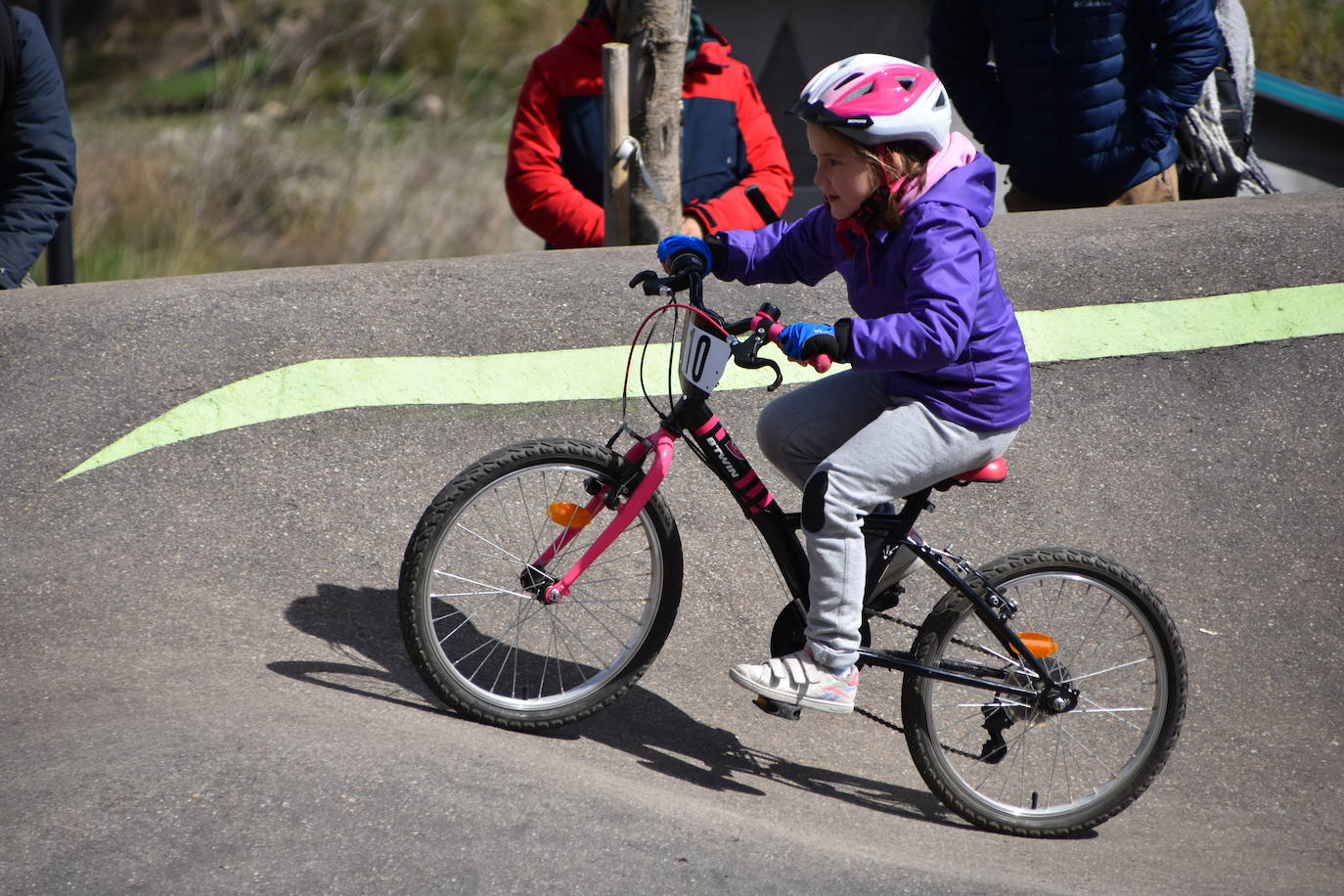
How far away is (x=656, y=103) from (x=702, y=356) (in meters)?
2.60

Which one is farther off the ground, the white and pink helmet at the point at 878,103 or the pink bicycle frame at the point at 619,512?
the white and pink helmet at the point at 878,103

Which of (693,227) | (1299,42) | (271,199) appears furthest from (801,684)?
(1299,42)

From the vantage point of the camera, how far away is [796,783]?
365cm

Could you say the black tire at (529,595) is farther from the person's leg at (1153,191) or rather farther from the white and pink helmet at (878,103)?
the person's leg at (1153,191)

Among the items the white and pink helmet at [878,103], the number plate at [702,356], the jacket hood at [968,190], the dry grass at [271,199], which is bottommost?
the dry grass at [271,199]

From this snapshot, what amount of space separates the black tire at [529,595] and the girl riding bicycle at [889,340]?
42cm

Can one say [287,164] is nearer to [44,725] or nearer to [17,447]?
[17,447]

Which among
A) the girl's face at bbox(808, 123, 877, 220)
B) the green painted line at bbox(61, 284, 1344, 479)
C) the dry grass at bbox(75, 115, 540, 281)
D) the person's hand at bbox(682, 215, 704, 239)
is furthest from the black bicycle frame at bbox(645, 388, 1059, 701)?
the dry grass at bbox(75, 115, 540, 281)

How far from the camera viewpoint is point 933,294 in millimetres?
3154

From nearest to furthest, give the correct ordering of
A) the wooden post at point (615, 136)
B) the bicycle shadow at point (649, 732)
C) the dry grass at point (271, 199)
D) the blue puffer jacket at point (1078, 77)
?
the bicycle shadow at point (649, 732) < the blue puffer jacket at point (1078, 77) < the wooden post at point (615, 136) < the dry grass at point (271, 199)

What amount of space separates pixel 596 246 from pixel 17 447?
8.20ft

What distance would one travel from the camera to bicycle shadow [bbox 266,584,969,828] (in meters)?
3.62

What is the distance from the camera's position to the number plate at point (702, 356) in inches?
131

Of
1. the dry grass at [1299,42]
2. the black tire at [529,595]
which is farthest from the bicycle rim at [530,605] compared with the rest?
the dry grass at [1299,42]
